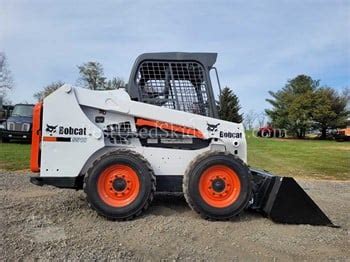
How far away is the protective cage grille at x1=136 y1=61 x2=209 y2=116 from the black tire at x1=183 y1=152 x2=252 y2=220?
84cm

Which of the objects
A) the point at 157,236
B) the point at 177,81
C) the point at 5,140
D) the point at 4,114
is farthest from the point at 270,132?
the point at 157,236

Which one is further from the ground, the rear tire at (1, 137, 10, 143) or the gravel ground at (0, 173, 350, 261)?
the rear tire at (1, 137, 10, 143)

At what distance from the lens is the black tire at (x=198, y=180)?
5234 mm

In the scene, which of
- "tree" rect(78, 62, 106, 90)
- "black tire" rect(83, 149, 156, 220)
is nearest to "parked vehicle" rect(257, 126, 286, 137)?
"tree" rect(78, 62, 106, 90)

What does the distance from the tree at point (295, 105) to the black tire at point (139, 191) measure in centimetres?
4495

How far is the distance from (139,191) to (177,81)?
1751 mm

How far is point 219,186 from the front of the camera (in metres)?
5.32

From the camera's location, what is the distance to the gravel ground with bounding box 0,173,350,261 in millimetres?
4031

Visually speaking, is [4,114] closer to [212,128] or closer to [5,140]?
[5,140]

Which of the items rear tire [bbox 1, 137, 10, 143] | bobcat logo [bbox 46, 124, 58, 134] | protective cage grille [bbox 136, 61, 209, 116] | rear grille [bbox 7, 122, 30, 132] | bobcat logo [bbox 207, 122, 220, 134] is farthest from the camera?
rear tire [bbox 1, 137, 10, 143]

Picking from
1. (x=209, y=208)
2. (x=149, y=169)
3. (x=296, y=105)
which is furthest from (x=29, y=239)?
(x=296, y=105)

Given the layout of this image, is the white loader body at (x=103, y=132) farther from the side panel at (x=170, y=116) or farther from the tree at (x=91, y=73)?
the tree at (x=91, y=73)

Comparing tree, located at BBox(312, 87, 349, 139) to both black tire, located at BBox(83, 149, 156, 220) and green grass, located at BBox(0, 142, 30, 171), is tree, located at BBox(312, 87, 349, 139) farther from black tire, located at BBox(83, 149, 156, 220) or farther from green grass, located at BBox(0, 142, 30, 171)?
black tire, located at BBox(83, 149, 156, 220)

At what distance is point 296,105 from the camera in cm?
4756
